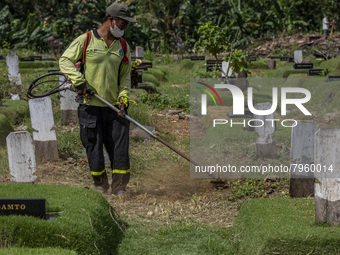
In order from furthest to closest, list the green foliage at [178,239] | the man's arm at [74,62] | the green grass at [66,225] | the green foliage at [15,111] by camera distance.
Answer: the green foliage at [15,111] < the man's arm at [74,62] < the green foliage at [178,239] < the green grass at [66,225]

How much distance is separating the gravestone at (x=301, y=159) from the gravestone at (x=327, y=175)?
1355mm

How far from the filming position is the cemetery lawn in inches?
167

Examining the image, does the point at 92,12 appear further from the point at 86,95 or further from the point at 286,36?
the point at 86,95

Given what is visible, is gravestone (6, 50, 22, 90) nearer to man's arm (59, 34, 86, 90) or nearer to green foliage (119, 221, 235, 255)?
man's arm (59, 34, 86, 90)

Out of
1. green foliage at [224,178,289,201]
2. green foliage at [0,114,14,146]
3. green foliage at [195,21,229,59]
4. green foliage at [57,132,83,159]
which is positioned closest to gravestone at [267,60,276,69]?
green foliage at [195,21,229,59]

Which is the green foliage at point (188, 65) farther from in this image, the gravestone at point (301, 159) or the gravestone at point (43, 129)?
the gravestone at point (301, 159)

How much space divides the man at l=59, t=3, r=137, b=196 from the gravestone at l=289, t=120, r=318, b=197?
5.90 ft

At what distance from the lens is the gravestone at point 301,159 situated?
5707 mm

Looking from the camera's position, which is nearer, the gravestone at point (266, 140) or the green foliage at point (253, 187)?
the green foliage at point (253, 187)

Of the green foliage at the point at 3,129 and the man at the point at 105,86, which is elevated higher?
the man at the point at 105,86

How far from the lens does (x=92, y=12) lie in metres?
25.7

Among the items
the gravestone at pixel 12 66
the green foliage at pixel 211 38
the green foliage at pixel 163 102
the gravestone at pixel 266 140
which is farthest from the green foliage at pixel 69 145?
the green foliage at pixel 211 38

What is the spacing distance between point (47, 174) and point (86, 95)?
1464 mm

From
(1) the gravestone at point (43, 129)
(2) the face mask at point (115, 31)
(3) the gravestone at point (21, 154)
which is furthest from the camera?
(1) the gravestone at point (43, 129)
